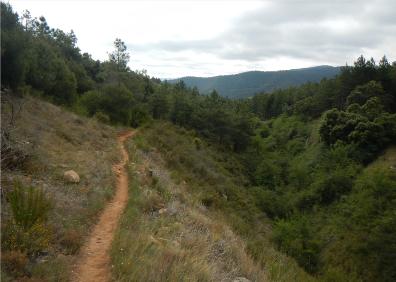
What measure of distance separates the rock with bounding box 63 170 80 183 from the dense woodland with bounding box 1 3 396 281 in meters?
7.52

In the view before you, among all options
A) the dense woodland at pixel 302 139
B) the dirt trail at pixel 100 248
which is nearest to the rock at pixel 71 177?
the dirt trail at pixel 100 248

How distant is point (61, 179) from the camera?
34.0ft

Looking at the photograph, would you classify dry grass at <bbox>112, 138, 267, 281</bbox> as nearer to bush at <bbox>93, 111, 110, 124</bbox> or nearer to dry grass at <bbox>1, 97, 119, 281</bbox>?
dry grass at <bbox>1, 97, 119, 281</bbox>

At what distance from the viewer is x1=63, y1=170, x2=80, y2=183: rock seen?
10469 mm

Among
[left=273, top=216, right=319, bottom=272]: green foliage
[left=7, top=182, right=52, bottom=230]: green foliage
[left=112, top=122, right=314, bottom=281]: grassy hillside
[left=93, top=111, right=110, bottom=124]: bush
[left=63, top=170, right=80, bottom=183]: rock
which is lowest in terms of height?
[left=273, top=216, right=319, bottom=272]: green foliage

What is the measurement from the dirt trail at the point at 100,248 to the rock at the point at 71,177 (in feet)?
4.17

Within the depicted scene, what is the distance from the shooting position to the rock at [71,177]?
1047 centimetres

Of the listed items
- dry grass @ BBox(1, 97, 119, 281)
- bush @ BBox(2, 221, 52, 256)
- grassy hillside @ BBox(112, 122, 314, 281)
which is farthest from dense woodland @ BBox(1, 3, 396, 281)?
bush @ BBox(2, 221, 52, 256)

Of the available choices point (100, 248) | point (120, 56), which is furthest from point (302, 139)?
point (100, 248)

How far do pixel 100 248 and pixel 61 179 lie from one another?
159 inches

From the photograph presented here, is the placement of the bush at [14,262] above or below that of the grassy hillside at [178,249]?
above

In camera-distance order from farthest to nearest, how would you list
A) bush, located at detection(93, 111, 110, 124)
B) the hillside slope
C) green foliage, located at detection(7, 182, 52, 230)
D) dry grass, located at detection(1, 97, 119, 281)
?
bush, located at detection(93, 111, 110, 124), dry grass, located at detection(1, 97, 119, 281), green foliage, located at detection(7, 182, 52, 230), the hillside slope

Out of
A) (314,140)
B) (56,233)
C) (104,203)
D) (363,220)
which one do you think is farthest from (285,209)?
(56,233)

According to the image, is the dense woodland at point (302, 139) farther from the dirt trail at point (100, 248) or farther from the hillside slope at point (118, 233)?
the dirt trail at point (100, 248)
